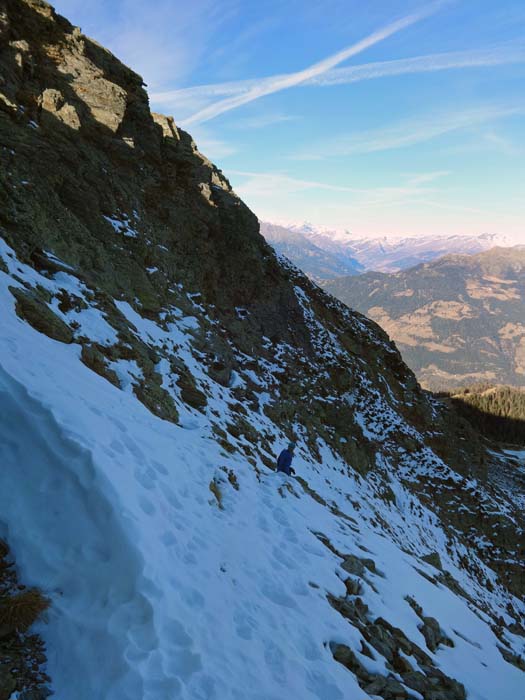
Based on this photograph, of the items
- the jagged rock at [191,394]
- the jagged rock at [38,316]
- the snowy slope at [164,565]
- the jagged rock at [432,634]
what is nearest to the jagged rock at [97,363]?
the snowy slope at [164,565]

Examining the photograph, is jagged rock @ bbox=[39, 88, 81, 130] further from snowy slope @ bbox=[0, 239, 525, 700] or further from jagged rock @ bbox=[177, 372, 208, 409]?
jagged rock @ bbox=[177, 372, 208, 409]

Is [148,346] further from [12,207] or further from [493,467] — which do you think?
[493,467]

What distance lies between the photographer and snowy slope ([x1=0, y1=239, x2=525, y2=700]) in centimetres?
461

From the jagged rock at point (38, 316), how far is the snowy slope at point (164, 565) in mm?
383

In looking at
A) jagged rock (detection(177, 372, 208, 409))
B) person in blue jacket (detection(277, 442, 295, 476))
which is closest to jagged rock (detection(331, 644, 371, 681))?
person in blue jacket (detection(277, 442, 295, 476))

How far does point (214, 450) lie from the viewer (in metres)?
12.4

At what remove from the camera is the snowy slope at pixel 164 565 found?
4.61 metres

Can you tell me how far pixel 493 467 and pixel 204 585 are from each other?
62237 millimetres

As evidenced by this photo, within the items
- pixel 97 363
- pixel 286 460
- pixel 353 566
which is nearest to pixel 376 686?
pixel 353 566

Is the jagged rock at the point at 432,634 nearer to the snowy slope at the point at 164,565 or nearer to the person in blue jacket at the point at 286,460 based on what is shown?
the snowy slope at the point at 164,565

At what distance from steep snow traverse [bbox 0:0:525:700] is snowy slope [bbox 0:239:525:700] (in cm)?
3

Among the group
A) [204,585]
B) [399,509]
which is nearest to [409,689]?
[204,585]

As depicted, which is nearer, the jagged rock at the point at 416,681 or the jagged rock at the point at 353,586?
the jagged rock at the point at 416,681

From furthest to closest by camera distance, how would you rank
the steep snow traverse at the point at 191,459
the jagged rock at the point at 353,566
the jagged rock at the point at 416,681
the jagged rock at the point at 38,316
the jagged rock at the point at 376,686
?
the jagged rock at the point at 38,316 → the jagged rock at the point at 353,566 → the jagged rock at the point at 416,681 → the jagged rock at the point at 376,686 → the steep snow traverse at the point at 191,459
